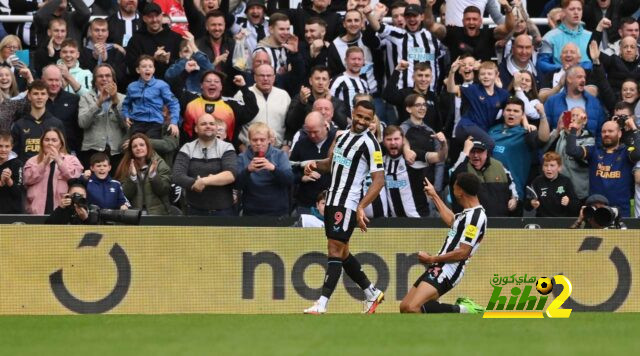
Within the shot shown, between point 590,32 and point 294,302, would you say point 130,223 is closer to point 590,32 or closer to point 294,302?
point 294,302

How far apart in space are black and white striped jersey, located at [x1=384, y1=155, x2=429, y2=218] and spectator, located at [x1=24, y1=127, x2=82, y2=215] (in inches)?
153

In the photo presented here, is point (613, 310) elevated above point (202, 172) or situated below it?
below

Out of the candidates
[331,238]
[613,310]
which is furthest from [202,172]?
[613,310]

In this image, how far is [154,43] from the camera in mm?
19875

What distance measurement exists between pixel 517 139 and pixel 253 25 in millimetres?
4128

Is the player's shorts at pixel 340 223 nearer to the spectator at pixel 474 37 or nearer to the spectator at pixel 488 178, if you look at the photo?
the spectator at pixel 488 178

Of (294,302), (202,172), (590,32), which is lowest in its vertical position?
(294,302)

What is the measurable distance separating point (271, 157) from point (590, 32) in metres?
5.79

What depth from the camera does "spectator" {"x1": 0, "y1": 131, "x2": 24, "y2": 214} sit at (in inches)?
704

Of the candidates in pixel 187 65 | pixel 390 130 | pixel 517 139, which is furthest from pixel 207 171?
pixel 517 139

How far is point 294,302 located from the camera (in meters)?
17.5

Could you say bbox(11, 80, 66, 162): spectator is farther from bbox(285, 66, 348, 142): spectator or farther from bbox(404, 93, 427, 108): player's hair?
bbox(404, 93, 427, 108): player's hair

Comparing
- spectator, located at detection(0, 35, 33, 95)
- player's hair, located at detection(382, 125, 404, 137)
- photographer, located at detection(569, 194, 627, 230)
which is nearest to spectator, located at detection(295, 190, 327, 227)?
player's hair, located at detection(382, 125, 404, 137)

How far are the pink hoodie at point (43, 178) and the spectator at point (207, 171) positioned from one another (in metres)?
1.27
